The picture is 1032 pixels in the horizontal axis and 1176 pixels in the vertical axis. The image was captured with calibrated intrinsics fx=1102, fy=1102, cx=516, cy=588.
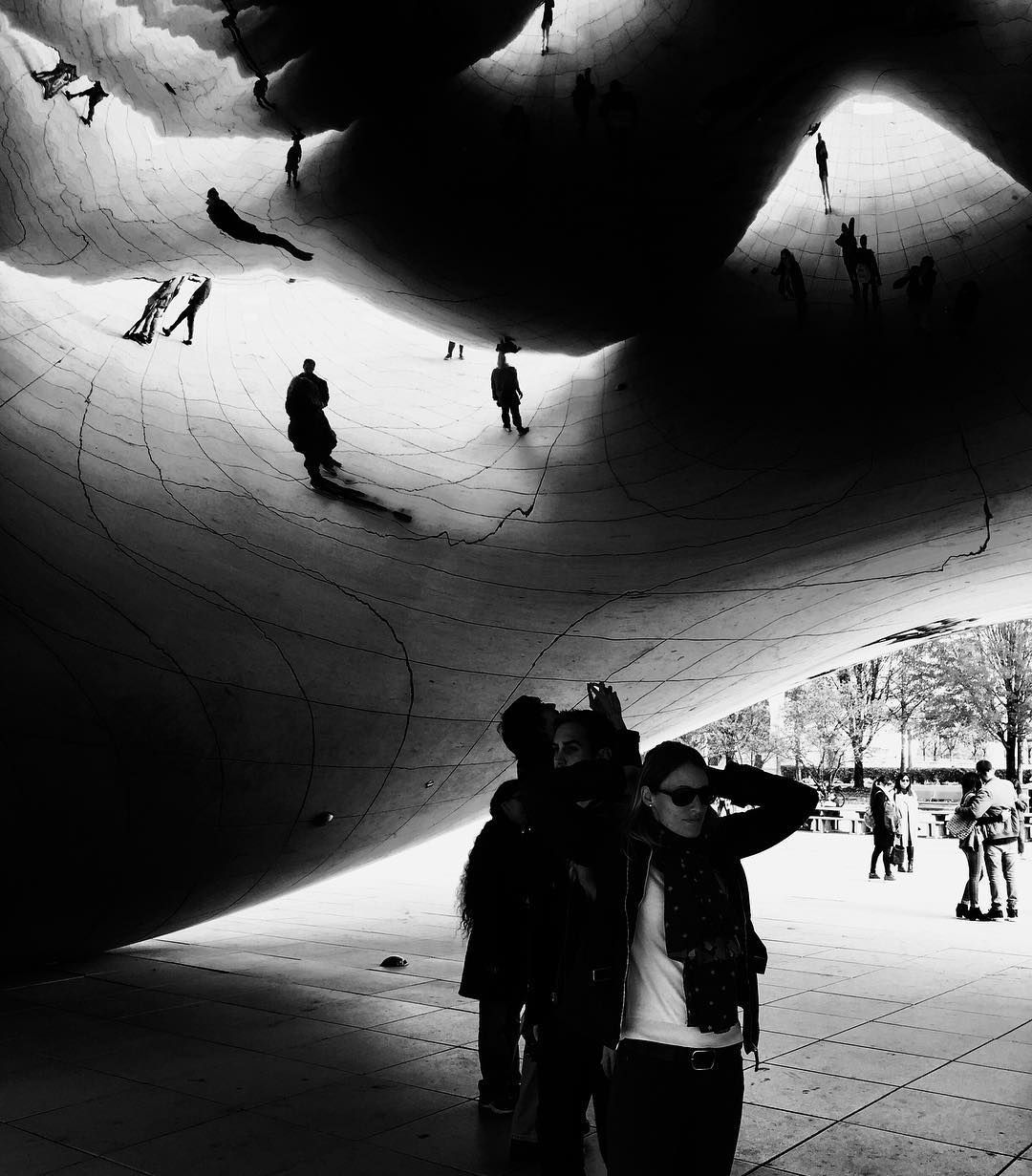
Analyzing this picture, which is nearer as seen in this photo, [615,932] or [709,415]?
[615,932]

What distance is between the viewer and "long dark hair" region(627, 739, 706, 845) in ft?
8.47

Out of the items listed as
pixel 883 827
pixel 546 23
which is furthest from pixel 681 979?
pixel 883 827

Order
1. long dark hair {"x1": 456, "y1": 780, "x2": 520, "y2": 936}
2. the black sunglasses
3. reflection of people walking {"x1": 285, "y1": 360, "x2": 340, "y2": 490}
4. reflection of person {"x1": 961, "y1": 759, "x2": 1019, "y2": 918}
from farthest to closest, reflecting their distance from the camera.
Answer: reflection of person {"x1": 961, "y1": 759, "x2": 1019, "y2": 918} < reflection of people walking {"x1": 285, "y1": 360, "x2": 340, "y2": 490} < long dark hair {"x1": 456, "y1": 780, "x2": 520, "y2": 936} < the black sunglasses

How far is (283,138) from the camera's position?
3.72 metres

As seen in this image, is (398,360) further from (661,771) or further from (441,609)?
(661,771)

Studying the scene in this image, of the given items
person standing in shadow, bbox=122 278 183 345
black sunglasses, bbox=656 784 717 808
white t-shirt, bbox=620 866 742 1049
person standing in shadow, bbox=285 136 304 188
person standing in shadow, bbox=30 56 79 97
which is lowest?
white t-shirt, bbox=620 866 742 1049

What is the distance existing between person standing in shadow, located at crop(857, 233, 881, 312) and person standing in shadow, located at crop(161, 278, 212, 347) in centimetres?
242

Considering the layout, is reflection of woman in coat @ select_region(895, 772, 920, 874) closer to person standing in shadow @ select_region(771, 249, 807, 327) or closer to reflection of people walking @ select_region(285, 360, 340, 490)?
person standing in shadow @ select_region(771, 249, 807, 327)

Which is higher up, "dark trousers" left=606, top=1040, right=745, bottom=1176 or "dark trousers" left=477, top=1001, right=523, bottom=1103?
"dark trousers" left=606, top=1040, right=745, bottom=1176

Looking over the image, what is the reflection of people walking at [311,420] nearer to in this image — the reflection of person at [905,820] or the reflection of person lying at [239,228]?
the reflection of person lying at [239,228]

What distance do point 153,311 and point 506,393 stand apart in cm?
139

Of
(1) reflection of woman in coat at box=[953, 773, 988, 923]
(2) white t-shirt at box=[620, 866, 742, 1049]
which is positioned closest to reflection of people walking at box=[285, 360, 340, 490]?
(2) white t-shirt at box=[620, 866, 742, 1049]

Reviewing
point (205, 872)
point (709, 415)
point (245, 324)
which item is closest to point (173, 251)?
point (245, 324)

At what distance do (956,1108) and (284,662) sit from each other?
3600mm
